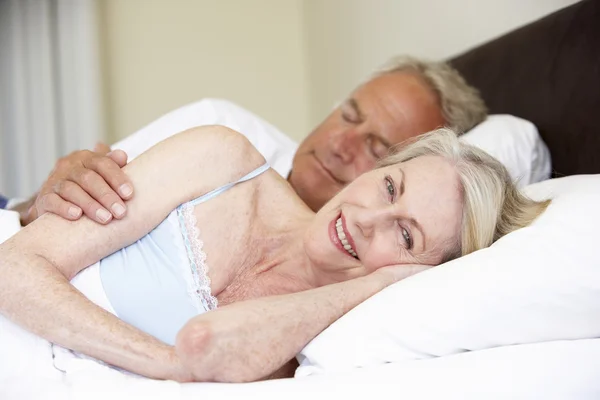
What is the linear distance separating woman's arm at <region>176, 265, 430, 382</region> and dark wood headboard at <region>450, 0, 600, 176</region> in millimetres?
798

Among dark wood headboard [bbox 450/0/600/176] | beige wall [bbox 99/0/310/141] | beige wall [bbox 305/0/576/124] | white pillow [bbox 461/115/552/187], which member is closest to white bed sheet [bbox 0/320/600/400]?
dark wood headboard [bbox 450/0/600/176]

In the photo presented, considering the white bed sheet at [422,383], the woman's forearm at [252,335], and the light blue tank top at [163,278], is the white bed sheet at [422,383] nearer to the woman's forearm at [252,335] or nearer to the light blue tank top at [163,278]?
the woman's forearm at [252,335]

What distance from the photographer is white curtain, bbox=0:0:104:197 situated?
346 cm

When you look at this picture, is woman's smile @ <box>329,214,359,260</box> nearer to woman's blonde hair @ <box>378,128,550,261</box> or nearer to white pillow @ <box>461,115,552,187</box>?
woman's blonde hair @ <box>378,128,550,261</box>

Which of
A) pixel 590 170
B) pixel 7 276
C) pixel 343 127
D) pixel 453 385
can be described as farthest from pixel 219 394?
pixel 343 127

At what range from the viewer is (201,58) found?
381cm

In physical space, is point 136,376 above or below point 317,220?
below

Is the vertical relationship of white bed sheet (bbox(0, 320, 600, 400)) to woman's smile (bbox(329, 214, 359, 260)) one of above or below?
below

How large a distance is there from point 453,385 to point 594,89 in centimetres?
90

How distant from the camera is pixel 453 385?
0.96 metres

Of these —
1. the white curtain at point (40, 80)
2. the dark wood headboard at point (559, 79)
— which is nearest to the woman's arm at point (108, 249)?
the dark wood headboard at point (559, 79)

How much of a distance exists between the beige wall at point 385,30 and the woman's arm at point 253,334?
1251mm

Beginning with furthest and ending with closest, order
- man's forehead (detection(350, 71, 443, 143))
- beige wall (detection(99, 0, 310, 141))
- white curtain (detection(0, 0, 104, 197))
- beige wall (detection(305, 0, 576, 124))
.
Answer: beige wall (detection(99, 0, 310, 141)) < white curtain (detection(0, 0, 104, 197)) < beige wall (detection(305, 0, 576, 124)) < man's forehead (detection(350, 71, 443, 143))

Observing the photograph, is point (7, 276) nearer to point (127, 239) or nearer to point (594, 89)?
point (127, 239)
